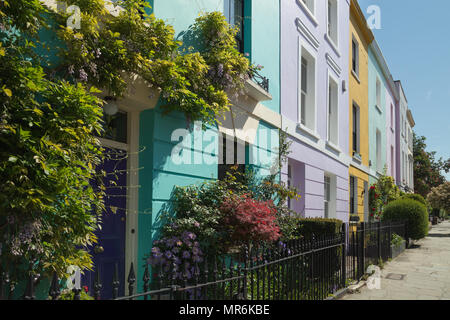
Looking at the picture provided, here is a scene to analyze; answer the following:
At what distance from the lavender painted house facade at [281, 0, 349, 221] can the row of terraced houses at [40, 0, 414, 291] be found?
0.09 feet

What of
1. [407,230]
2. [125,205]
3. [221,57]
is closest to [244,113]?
[221,57]

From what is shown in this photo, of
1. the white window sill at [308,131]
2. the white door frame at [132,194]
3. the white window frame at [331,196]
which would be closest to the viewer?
the white door frame at [132,194]

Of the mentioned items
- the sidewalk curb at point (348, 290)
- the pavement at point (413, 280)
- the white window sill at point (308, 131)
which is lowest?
the pavement at point (413, 280)

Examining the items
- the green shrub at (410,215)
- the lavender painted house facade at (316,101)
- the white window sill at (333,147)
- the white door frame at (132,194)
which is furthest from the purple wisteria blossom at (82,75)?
the green shrub at (410,215)

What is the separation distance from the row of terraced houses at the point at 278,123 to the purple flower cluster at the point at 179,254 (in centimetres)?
21

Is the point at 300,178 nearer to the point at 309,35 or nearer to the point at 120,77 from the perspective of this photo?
the point at 309,35

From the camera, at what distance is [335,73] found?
41.5 feet

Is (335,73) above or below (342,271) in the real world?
above

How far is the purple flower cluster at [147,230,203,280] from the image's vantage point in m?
4.98

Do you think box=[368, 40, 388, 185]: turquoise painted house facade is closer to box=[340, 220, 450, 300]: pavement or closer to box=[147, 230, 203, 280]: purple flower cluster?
box=[340, 220, 450, 300]: pavement

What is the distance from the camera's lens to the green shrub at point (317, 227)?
25.9 ft

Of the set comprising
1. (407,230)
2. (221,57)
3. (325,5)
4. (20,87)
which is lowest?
(407,230)

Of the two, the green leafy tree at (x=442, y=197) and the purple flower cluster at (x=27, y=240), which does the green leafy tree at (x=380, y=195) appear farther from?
the purple flower cluster at (x=27, y=240)

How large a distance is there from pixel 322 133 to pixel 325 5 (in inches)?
151
